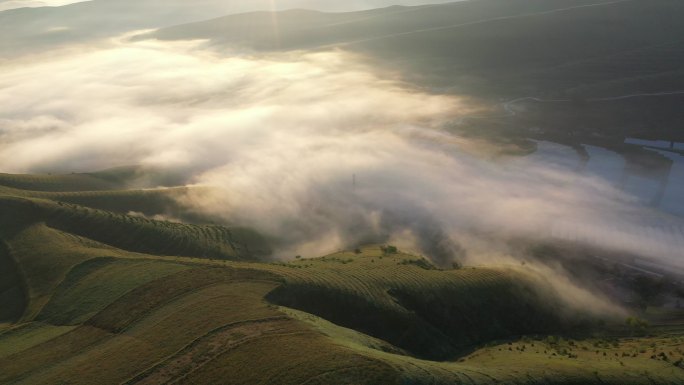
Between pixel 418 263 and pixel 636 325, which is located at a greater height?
pixel 418 263

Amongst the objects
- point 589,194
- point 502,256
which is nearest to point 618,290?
point 502,256

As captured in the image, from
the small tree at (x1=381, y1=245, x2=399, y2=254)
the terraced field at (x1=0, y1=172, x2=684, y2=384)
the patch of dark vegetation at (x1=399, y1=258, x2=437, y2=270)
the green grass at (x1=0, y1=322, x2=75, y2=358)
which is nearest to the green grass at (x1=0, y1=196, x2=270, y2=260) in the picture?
the terraced field at (x1=0, y1=172, x2=684, y2=384)

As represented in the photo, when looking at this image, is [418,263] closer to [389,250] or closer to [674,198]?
[389,250]

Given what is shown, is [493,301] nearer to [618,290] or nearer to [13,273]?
[618,290]

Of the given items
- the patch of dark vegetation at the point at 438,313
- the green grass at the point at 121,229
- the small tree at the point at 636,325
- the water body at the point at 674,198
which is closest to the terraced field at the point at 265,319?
the patch of dark vegetation at the point at 438,313

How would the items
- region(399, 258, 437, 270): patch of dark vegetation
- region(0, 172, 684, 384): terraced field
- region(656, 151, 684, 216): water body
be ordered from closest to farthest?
region(0, 172, 684, 384): terraced field
region(399, 258, 437, 270): patch of dark vegetation
region(656, 151, 684, 216): water body

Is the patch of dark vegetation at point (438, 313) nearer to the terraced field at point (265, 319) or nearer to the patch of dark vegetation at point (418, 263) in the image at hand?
→ the terraced field at point (265, 319)

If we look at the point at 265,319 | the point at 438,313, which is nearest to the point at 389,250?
the point at 438,313

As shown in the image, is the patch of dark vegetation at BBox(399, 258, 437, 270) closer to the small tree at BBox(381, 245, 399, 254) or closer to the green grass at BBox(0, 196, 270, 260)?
the small tree at BBox(381, 245, 399, 254)
